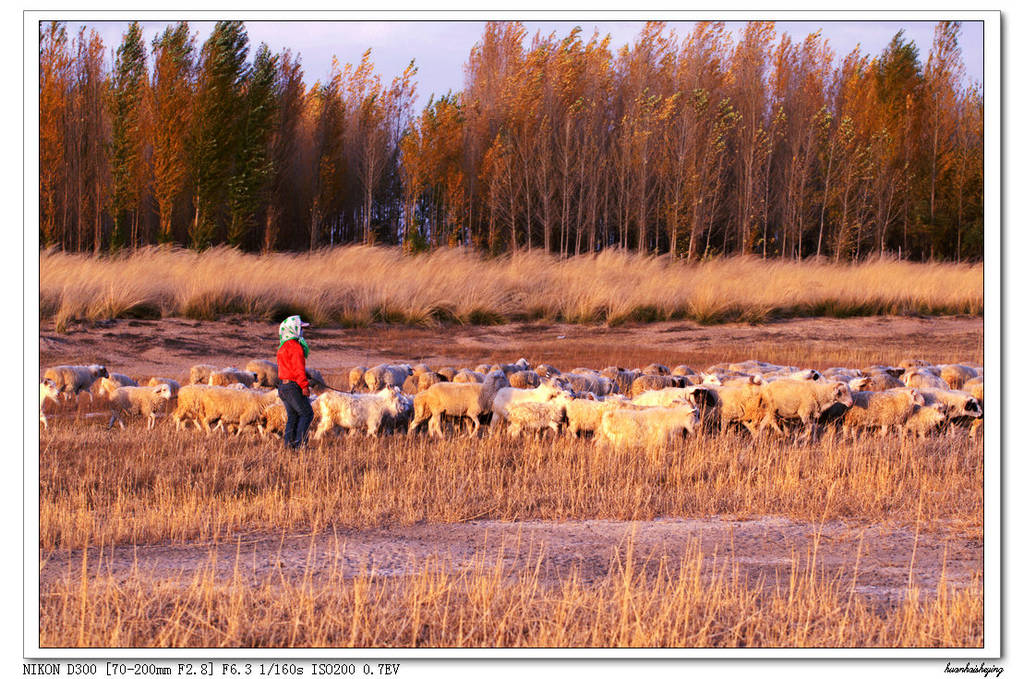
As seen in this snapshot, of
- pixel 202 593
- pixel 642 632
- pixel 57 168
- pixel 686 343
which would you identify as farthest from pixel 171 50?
pixel 642 632

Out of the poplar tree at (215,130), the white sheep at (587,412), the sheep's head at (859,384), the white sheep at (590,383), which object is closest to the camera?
the white sheep at (587,412)

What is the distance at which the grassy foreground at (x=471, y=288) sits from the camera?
731 inches

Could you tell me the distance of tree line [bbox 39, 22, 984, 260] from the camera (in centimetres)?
2080

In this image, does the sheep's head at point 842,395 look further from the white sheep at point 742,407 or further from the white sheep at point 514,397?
the white sheep at point 514,397

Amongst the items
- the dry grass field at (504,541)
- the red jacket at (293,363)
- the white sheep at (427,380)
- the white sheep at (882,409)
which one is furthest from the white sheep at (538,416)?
the white sheep at (882,409)

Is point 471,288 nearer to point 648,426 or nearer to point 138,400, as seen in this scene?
point 138,400

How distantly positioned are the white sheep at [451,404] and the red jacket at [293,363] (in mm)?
1655

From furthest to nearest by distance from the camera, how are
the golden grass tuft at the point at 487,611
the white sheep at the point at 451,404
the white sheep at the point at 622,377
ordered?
1. the white sheep at the point at 622,377
2. the white sheep at the point at 451,404
3. the golden grass tuft at the point at 487,611

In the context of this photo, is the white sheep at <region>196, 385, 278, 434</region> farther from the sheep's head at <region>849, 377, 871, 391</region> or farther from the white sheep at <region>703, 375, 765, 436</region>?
the sheep's head at <region>849, 377, 871, 391</region>

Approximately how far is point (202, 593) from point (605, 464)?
438cm

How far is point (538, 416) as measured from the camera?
10602mm

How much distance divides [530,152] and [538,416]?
14.7 metres

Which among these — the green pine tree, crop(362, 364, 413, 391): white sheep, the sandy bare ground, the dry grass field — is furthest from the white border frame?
the green pine tree

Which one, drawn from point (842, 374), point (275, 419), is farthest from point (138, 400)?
point (842, 374)
